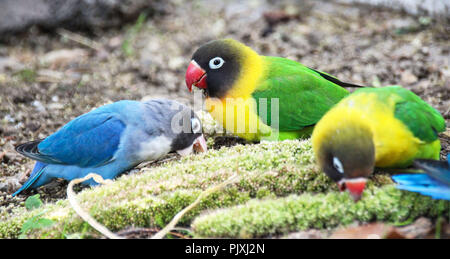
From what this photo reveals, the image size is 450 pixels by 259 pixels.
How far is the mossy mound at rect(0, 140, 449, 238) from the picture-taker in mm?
2434

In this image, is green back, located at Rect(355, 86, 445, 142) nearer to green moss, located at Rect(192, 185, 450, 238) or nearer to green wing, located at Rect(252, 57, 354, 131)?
green moss, located at Rect(192, 185, 450, 238)

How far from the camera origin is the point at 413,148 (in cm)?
268

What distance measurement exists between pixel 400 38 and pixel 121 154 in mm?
4377

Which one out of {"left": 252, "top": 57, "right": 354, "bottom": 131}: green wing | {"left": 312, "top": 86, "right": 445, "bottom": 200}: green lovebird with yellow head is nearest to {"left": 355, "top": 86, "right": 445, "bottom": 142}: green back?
{"left": 312, "top": 86, "right": 445, "bottom": 200}: green lovebird with yellow head

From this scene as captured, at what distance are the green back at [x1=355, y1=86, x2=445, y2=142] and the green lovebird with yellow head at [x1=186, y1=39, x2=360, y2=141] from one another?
105cm

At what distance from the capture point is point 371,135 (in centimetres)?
238

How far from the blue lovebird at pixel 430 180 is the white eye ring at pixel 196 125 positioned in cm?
176

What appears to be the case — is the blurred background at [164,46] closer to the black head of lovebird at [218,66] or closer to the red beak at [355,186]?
the black head of lovebird at [218,66]

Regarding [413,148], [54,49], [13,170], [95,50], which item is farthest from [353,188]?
[54,49]

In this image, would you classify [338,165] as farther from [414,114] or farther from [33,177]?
[33,177]

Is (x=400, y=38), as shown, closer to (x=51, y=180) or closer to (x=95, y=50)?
(x=95, y=50)

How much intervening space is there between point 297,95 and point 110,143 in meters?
1.61

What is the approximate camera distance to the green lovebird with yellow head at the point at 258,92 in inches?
151

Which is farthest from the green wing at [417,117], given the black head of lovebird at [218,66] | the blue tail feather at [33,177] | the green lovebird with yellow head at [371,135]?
the blue tail feather at [33,177]
